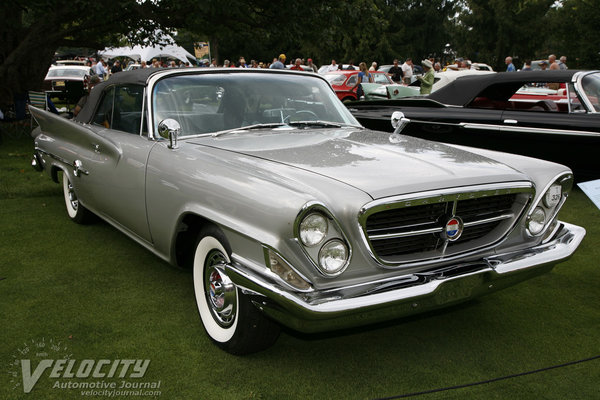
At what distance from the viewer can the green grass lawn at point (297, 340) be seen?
2.57 m

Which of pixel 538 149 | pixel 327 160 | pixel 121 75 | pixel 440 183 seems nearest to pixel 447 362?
pixel 440 183

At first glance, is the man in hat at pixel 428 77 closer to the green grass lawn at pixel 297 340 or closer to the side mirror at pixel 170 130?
the green grass lawn at pixel 297 340

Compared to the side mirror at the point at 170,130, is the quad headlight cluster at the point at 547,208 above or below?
below

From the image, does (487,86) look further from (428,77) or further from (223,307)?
(223,307)

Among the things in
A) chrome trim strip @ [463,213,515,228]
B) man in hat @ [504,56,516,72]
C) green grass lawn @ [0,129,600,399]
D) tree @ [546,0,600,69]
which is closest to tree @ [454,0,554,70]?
tree @ [546,0,600,69]

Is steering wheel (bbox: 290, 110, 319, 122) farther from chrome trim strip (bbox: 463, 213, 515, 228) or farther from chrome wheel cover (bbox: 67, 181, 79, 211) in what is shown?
chrome wheel cover (bbox: 67, 181, 79, 211)

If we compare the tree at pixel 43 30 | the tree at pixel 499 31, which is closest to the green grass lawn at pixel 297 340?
the tree at pixel 43 30

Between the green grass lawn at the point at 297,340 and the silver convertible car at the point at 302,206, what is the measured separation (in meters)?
0.25

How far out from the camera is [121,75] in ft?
14.5

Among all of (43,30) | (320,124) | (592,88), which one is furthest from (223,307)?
(43,30)

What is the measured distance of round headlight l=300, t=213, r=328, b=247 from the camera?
90.4 inches

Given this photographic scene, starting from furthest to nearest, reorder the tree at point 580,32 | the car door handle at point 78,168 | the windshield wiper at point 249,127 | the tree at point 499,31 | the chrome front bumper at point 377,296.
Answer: the tree at point 499,31 → the tree at point 580,32 → the car door handle at point 78,168 → the windshield wiper at point 249,127 → the chrome front bumper at point 377,296

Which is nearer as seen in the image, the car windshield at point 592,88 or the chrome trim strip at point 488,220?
the chrome trim strip at point 488,220

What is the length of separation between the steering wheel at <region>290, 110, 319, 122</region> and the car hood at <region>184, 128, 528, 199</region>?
0.70 ft
